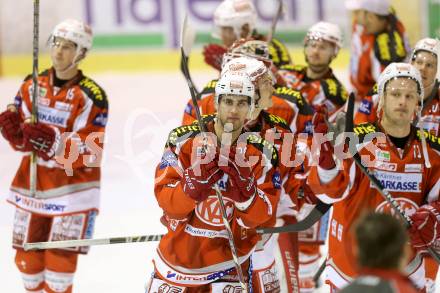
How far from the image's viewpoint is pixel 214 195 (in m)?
3.61

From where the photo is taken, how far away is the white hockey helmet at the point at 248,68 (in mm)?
3818

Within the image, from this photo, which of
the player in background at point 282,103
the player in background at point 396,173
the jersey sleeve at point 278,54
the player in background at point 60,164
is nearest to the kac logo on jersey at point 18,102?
the player in background at point 60,164

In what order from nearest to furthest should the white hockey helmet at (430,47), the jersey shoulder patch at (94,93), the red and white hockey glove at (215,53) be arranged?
the white hockey helmet at (430,47)
the jersey shoulder patch at (94,93)
the red and white hockey glove at (215,53)

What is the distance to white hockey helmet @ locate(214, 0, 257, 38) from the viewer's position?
17.9ft

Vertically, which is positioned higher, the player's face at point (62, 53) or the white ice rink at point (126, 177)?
the player's face at point (62, 53)

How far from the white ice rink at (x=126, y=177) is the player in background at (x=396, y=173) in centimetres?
165

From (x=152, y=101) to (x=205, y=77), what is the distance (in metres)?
0.97

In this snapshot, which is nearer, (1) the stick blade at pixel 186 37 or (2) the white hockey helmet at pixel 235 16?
(1) the stick blade at pixel 186 37

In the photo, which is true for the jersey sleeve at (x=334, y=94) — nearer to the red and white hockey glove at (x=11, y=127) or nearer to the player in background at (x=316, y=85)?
the player in background at (x=316, y=85)

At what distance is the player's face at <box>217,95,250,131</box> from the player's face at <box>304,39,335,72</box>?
1.79 metres

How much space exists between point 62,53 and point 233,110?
1468 millimetres

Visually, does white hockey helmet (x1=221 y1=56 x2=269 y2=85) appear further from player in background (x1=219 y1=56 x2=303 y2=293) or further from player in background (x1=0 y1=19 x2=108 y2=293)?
player in background (x1=0 y1=19 x2=108 y2=293)

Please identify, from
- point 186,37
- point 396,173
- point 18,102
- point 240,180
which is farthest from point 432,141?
point 18,102

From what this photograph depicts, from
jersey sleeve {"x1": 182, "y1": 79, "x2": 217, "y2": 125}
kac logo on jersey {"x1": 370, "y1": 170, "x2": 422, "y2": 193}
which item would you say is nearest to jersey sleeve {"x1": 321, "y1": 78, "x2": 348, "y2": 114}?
jersey sleeve {"x1": 182, "y1": 79, "x2": 217, "y2": 125}
